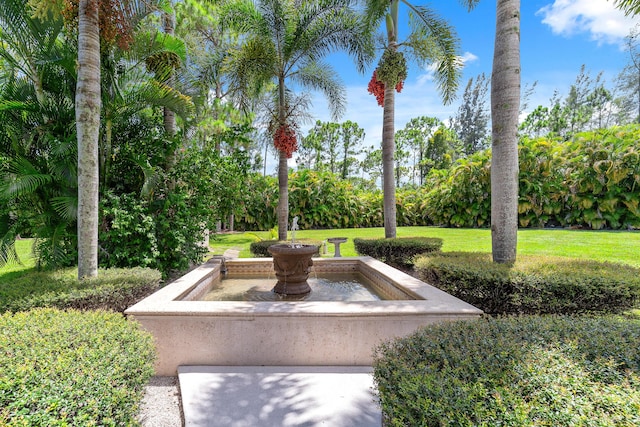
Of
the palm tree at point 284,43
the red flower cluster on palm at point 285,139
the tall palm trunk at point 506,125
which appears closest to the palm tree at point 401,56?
the palm tree at point 284,43

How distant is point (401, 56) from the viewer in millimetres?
7395

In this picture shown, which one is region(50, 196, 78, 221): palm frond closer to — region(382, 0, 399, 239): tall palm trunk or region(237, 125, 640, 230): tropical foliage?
region(237, 125, 640, 230): tropical foliage

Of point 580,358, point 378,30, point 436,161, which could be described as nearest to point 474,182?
point 378,30

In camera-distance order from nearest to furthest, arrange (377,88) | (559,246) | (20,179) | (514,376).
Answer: (514,376) < (20,179) < (559,246) < (377,88)

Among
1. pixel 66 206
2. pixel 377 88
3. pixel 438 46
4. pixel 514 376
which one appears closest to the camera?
pixel 514 376

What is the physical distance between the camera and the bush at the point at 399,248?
7023mm

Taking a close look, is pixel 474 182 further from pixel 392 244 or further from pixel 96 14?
pixel 96 14

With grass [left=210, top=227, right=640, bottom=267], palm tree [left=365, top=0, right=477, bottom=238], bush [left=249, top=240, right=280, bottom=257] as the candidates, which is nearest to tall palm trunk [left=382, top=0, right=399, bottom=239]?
palm tree [left=365, top=0, right=477, bottom=238]

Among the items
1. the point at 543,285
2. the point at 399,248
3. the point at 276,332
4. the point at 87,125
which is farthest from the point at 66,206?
the point at 543,285

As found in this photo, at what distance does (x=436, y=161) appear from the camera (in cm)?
3519

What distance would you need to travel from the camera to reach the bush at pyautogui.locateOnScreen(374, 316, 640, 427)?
132 centimetres

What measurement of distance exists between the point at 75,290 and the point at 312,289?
3.43 meters

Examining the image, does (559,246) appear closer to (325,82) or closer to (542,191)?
(542,191)

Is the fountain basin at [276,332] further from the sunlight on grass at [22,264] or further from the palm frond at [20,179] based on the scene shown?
the sunlight on grass at [22,264]
